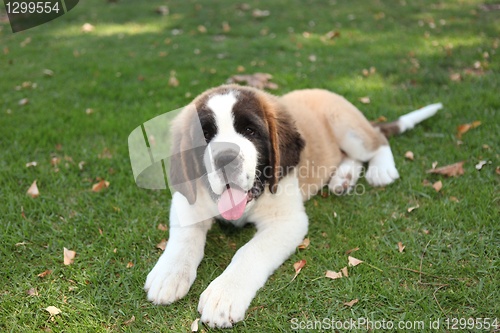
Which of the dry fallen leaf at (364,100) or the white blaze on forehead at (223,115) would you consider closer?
the white blaze on forehead at (223,115)

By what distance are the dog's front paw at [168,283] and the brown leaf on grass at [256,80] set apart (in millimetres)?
3236

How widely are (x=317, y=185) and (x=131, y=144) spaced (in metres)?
1.85

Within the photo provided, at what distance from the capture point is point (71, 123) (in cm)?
468

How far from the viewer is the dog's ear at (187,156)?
269cm

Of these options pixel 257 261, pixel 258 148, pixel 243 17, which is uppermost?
pixel 258 148

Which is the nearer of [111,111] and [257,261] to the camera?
[257,261]

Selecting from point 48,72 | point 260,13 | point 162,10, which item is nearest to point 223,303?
point 48,72

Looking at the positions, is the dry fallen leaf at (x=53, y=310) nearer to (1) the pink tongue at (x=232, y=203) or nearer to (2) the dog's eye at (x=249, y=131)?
(1) the pink tongue at (x=232, y=203)

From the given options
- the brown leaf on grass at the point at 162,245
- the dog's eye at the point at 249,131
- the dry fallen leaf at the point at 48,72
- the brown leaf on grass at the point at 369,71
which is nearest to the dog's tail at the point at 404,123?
the brown leaf on grass at the point at 369,71

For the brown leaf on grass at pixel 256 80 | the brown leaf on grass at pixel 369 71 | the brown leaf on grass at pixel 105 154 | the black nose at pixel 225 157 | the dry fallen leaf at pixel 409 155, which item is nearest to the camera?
the black nose at pixel 225 157

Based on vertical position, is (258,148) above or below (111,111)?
above

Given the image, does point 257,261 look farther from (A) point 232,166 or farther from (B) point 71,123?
(B) point 71,123

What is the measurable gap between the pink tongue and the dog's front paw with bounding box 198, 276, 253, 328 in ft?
1.40

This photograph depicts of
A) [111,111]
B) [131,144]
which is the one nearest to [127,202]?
[131,144]
